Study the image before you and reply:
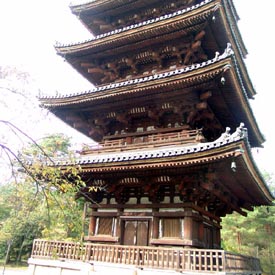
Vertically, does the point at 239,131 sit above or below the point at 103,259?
above

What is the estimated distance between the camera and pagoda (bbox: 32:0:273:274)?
9.27 meters

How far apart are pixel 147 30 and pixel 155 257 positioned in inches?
337

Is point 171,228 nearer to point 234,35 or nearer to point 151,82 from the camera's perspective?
point 151,82

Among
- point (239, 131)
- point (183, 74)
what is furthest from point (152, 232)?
point (183, 74)

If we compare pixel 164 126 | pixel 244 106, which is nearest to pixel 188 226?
pixel 164 126

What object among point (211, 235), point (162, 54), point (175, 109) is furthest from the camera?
point (162, 54)

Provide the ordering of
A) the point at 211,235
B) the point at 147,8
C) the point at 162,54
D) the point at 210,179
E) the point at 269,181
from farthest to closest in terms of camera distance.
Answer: the point at 269,181 → the point at 147,8 → the point at 162,54 → the point at 211,235 → the point at 210,179

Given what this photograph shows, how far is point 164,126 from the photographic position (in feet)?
38.1

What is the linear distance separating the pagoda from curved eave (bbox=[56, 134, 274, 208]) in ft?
0.11

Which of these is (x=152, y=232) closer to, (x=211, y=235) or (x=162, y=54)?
(x=211, y=235)

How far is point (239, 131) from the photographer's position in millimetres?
7980

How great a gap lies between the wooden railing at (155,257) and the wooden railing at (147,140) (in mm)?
3649

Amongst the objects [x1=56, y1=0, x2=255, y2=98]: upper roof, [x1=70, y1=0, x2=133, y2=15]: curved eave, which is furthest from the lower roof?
[x1=70, y1=0, x2=133, y2=15]: curved eave

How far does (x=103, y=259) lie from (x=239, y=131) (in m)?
5.88
